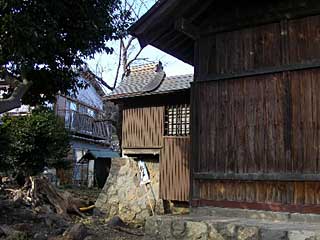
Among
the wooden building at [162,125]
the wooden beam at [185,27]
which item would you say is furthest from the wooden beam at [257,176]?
the wooden building at [162,125]

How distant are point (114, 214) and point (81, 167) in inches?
543

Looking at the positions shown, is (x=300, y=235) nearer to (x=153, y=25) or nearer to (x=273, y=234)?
(x=273, y=234)

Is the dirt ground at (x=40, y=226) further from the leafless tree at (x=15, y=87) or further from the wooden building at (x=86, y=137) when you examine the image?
the wooden building at (x=86, y=137)

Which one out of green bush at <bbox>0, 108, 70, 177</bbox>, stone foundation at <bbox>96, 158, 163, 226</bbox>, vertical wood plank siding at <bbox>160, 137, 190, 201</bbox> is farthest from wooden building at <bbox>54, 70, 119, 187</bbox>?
vertical wood plank siding at <bbox>160, 137, 190, 201</bbox>

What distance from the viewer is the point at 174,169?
16875 mm

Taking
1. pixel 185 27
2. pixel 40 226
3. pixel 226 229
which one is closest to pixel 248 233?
pixel 226 229

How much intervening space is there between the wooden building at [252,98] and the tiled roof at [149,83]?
8866mm

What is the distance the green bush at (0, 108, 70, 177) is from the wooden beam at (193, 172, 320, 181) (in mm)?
12856

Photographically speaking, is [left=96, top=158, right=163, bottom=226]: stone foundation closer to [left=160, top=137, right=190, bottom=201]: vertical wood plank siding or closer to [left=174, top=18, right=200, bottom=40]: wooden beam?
[left=160, top=137, right=190, bottom=201]: vertical wood plank siding

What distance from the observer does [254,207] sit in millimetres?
6418

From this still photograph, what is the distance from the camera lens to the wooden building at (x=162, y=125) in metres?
16.7

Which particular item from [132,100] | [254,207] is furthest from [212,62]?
[132,100]

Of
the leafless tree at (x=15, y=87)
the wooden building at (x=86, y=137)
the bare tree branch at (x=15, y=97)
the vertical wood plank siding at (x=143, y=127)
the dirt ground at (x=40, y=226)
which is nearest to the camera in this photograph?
the bare tree branch at (x=15, y=97)

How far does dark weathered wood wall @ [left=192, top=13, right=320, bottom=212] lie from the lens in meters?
6.12
